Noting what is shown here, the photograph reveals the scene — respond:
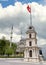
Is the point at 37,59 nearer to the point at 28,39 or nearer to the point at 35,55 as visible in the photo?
the point at 35,55

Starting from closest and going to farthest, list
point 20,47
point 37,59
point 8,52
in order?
point 37,59 → point 8,52 → point 20,47

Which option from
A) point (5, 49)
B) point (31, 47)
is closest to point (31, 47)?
point (31, 47)

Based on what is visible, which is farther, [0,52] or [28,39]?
[0,52]

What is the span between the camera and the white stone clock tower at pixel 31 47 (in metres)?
50.3

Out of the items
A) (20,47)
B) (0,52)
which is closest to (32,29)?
(0,52)

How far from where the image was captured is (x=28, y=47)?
51219 mm

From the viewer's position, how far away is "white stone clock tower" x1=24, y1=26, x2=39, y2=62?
165ft

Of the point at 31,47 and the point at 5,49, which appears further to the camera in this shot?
the point at 5,49

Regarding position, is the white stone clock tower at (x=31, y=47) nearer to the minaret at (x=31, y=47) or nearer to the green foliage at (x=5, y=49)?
the minaret at (x=31, y=47)

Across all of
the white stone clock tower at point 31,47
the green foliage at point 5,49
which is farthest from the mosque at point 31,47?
the green foliage at point 5,49

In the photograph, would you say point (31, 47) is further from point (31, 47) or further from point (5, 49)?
point (5, 49)

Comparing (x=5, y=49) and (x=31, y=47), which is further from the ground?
(x=5, y=49)

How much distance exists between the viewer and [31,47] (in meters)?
51.0

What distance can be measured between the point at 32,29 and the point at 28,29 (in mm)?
975
